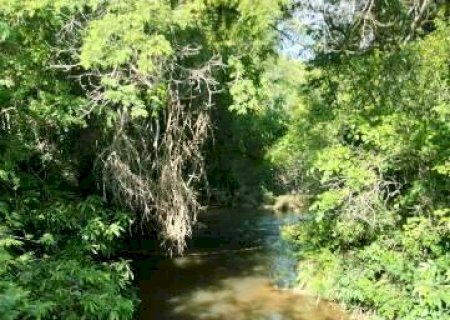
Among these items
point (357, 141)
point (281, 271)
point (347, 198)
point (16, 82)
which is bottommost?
point (281, 271)

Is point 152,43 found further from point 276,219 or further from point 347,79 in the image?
point 276,219

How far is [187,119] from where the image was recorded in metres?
9.23

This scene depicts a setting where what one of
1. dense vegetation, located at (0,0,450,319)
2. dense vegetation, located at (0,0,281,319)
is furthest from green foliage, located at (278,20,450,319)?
dense vegetation, located at (0,0,281,319)

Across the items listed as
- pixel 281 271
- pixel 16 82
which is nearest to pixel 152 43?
pixel 16 82

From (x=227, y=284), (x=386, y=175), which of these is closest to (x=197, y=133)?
(x=386, y=175)

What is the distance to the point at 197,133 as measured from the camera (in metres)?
9.43

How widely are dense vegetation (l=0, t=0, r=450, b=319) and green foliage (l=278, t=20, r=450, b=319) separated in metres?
0.03

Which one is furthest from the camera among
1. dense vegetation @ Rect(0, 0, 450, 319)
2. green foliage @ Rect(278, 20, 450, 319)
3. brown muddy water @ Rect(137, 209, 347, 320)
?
brown muddy water @ Rect(137, 209, 347, 320)

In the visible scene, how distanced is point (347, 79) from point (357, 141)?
3.33 ft

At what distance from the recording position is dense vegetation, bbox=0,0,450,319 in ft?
22.7

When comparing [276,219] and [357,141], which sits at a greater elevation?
[357,141]

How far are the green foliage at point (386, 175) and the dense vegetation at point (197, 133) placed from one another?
0.08 ft

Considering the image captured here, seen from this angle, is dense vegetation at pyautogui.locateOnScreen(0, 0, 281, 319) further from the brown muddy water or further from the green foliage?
the green foliage

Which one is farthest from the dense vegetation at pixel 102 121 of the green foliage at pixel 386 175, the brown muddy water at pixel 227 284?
the green foliage at pixel 386 175
